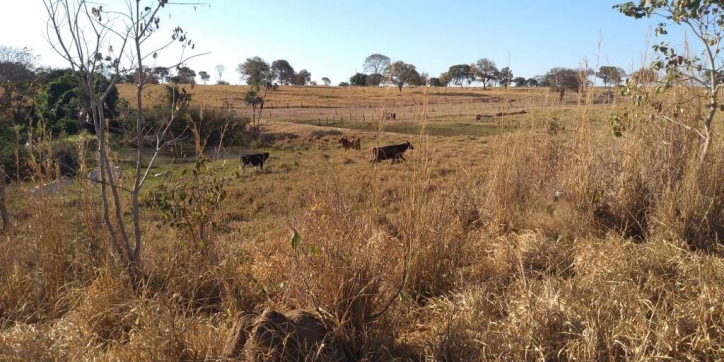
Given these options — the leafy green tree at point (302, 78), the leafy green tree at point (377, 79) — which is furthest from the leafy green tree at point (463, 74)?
the leafy green tree at point (302, 78)

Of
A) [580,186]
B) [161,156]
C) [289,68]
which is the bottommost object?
[161,156]

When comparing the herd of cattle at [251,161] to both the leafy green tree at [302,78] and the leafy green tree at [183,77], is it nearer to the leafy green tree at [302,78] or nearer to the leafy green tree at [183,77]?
the leafy green tree at [183,77]

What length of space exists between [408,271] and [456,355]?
35.3 inches

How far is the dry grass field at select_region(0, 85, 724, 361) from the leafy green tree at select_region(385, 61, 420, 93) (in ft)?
0.35

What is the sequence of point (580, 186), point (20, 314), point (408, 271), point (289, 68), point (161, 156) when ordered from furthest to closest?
point (289, 68), point (161, 156), point (580, 186), point (408, 271), point (20, 314)

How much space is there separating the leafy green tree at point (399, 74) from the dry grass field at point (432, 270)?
0.11m

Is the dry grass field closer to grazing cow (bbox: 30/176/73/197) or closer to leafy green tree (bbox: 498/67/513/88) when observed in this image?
grazing cow (bbox: 30/176/73/197)

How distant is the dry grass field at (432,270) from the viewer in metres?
2.38

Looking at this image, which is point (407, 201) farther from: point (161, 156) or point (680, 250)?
point (161, 156)

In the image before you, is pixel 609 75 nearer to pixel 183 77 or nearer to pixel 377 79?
pixel 377 79

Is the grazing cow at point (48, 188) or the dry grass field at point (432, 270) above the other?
the grazing cow at point (48, 188)

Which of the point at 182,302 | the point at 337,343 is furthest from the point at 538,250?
the point at 182,302

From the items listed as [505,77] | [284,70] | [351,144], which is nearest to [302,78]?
[284,70]

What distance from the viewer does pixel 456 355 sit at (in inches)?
94.3
